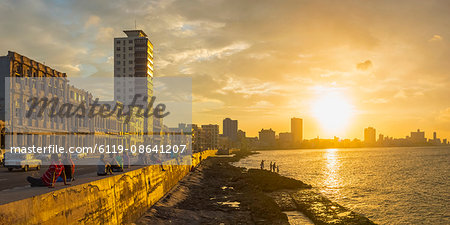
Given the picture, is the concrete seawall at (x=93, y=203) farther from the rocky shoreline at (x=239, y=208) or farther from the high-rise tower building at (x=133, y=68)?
the high-rise tower building at (x=133, y=68)

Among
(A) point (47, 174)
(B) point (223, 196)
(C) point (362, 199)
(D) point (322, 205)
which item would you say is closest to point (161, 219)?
A: (A) point (47, 174)

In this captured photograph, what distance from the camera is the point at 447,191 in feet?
179

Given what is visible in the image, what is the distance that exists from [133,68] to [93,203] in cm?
14907

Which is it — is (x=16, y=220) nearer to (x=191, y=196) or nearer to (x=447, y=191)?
(x=191, y=196)

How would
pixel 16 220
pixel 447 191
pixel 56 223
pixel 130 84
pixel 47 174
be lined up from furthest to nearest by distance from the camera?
1. pixel 130 84
2. pixel 447 191
3. pixel 47 174
4. pixel 56 223
5. pixel 16 220

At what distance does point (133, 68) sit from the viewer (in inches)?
6171

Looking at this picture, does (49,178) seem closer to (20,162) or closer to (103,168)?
(103,168)

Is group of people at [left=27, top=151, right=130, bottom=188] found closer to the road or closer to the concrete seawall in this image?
the concrete seawall

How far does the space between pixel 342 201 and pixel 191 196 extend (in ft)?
62.2

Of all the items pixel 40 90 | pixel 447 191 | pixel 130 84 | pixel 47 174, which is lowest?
pixel 447 191

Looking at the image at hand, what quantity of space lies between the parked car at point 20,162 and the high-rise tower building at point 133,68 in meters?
119

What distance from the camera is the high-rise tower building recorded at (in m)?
156

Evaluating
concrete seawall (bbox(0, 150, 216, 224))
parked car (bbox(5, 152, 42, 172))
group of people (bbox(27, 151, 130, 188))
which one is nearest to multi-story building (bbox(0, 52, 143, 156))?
parked car (bbox(5, 152, 42, 172))

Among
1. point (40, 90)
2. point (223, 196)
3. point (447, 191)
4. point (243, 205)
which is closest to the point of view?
point (243, 205)
